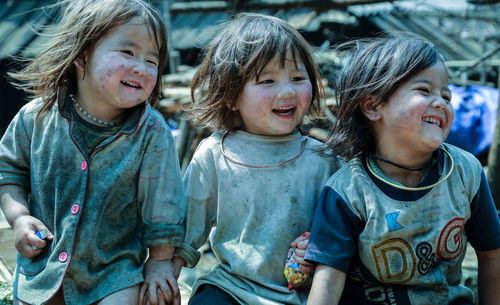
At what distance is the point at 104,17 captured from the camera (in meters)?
1.87

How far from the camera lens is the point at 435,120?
1765 mm

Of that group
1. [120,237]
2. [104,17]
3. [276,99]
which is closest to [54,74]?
[104,17]

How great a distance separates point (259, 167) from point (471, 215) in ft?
2.53

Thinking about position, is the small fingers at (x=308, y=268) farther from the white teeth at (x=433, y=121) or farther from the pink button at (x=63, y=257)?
the pink button at (x=63, y=257)

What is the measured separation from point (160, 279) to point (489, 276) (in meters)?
1.17

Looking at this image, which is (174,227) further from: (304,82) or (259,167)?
(304,82)

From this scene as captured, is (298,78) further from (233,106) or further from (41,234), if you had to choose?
(41,234)

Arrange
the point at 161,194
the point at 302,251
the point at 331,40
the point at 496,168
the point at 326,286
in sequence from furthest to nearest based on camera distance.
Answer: the point at 331,40, the point at 496,168, the point at 161,194, the point at 302,251, the point at 326,286

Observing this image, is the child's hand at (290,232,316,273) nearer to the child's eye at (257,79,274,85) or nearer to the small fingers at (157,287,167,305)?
the small fingers at (157,287,167,305)

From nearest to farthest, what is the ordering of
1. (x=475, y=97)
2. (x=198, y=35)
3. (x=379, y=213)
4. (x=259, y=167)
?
(x=379, y=213)
(x=259, y=167)
(x=475, y=97)
(x=198, y=35)

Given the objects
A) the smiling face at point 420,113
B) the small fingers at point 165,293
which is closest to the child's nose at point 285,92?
the smiling face at point 420,113

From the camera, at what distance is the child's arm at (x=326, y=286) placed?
1.72m

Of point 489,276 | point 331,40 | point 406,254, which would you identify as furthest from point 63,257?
point 331,40

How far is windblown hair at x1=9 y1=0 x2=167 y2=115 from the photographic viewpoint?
1.88 metres
